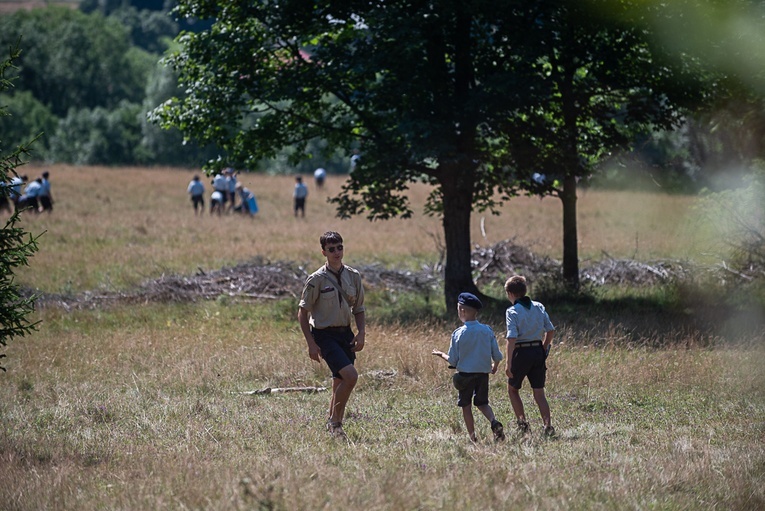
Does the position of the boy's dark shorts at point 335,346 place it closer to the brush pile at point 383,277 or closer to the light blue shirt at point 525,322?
the light blue shirt at point 525,322

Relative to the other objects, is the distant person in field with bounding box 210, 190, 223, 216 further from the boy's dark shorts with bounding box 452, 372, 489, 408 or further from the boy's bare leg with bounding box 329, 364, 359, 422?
the boy's dark shorts with bounding box 452, 372, 489, 408

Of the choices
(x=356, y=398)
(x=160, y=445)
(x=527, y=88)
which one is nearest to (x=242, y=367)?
(x=356, y=398)

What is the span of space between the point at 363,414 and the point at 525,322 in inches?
86.9

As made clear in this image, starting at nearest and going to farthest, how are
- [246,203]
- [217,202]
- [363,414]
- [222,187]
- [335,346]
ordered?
[335,346] → [363,414] → [217,202] → [246,203] → [222,187]

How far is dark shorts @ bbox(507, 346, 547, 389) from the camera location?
872 centimetres

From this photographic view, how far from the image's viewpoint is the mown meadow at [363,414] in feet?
22.1

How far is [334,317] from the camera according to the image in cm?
859

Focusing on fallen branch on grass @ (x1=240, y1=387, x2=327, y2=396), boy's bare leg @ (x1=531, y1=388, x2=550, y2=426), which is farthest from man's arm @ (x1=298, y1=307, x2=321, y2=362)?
fallen branch on grass @ (x1=240, y1=387, x2=327, y2=396)

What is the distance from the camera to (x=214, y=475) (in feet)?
22.9

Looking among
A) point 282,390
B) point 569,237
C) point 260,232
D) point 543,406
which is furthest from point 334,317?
point 260,232

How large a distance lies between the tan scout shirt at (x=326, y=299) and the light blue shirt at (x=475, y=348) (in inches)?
39.1

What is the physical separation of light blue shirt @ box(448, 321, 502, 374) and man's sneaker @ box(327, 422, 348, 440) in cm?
122

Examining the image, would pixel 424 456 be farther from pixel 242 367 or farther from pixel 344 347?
pixel 242 367

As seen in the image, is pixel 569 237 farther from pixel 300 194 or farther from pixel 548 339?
pixel 300 194
